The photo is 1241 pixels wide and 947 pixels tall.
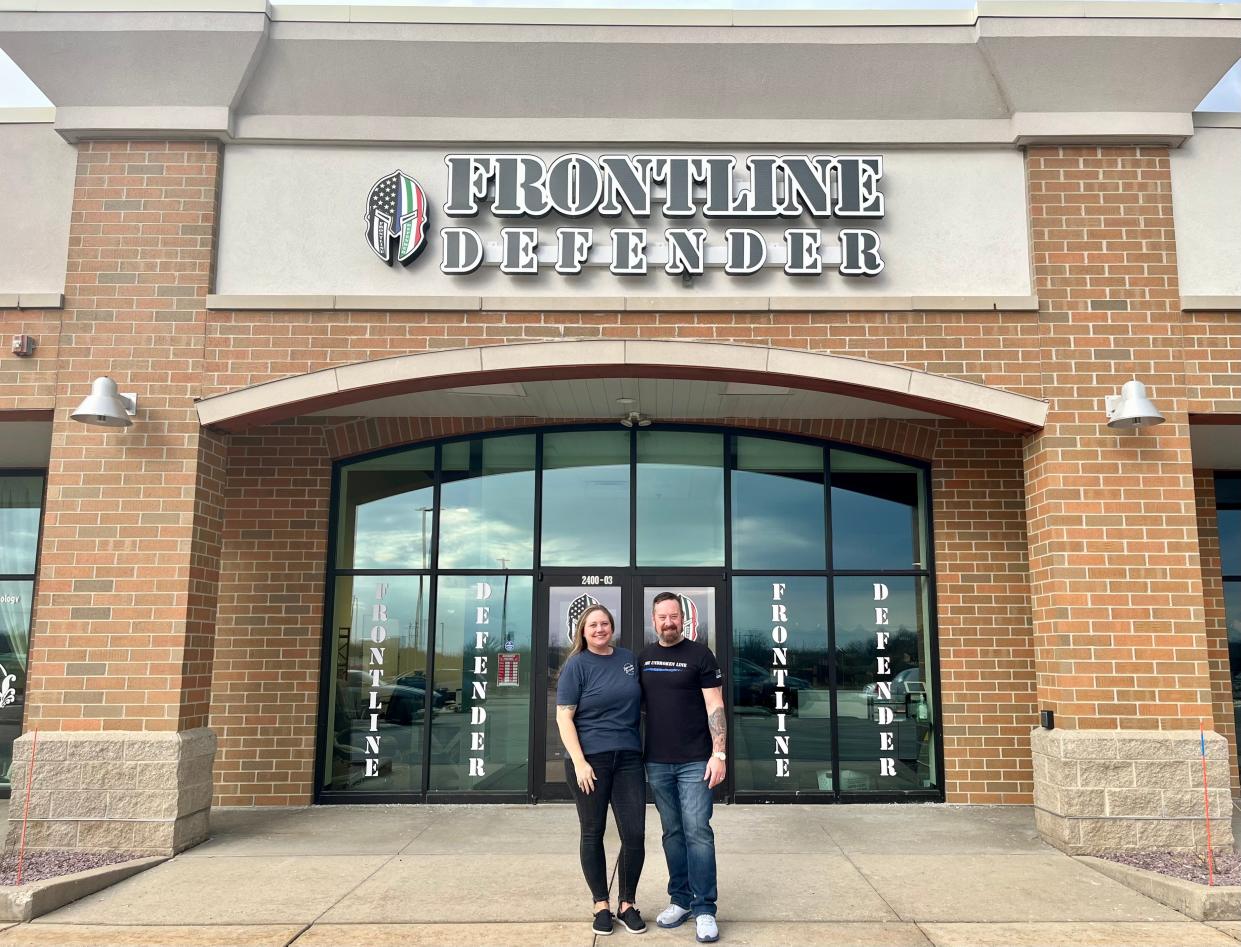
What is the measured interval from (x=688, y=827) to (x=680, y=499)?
5068 mm

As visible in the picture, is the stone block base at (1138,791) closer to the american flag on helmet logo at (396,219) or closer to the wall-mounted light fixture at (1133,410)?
the wall-mounted light fixture at (1133,410)

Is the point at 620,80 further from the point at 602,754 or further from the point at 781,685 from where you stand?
the point at 781,685

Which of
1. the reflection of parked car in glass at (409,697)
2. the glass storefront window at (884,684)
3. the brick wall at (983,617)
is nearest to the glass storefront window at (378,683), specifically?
the reflection of parked car in glass at (409,697)

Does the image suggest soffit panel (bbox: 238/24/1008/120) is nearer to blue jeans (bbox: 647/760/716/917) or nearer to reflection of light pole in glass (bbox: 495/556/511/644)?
reflection of light pole in glass (bbox: 495/556/511/644)

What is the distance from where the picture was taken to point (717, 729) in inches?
221

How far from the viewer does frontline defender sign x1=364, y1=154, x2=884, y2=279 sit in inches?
332

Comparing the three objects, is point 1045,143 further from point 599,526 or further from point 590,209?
point 599,526

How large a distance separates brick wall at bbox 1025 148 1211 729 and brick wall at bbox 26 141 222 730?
276 inches

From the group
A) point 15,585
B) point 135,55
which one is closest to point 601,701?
point 135,55

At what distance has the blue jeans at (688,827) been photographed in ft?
18.2

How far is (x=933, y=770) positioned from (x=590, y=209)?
250 inches

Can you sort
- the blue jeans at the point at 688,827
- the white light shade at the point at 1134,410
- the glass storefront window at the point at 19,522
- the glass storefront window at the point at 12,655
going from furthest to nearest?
the glass storefront window at the point at 19,522 < the glass storefront window at the point at 12,655 < the white light shade at the point at 1134,410 < the blue jeans at the point at 688,827

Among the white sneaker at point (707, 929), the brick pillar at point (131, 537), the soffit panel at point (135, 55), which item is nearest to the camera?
the white sneaker at point (707, 929)

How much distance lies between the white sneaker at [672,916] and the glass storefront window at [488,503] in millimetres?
4853
